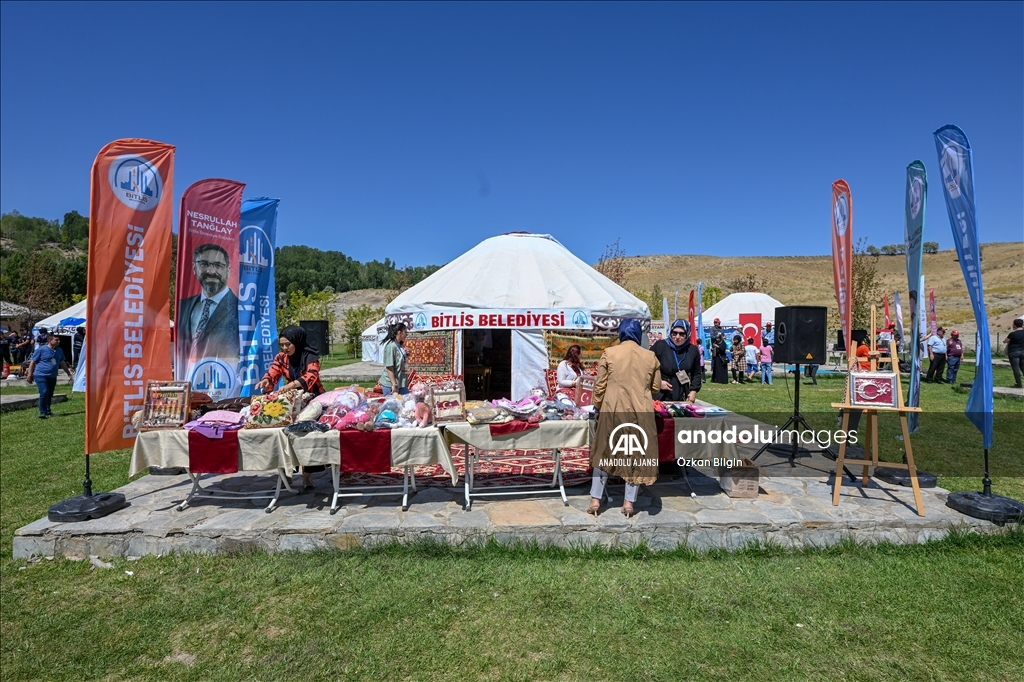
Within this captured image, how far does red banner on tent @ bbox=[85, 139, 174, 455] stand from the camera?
13.2 ft

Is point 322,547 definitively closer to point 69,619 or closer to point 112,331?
point 69,619

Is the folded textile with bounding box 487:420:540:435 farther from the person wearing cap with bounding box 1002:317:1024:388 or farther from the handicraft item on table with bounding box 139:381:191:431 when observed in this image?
the person wearing cap with bounding box 1002:317:1024:388

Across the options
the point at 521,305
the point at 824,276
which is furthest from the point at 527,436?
the point at 824,276

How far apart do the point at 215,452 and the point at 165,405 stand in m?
0.67

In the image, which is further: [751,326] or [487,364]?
[751,326]

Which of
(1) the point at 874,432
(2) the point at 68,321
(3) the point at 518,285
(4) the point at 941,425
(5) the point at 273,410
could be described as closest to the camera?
(5) the point at 273,410

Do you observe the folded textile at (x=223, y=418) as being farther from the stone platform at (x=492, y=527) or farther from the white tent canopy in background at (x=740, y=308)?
the white tent canopy in background at (x=740, y=308)

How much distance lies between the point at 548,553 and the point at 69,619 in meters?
2.90

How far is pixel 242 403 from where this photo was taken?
5.56m

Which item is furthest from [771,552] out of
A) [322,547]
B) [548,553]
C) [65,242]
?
[65,242]

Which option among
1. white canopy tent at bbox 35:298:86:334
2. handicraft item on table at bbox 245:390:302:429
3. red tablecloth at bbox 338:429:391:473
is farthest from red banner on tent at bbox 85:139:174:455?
white canopy tent at bbox 35:298:86:334

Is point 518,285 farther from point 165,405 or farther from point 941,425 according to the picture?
point 941,425

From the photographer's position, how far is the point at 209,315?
18.2ft

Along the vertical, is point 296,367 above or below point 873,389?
above
